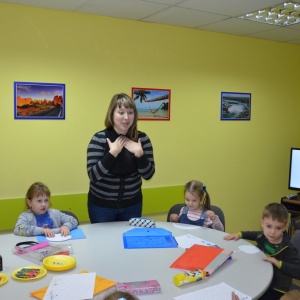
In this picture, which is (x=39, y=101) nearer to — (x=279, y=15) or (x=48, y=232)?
(x=48, y=232)

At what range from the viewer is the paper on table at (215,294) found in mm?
1672

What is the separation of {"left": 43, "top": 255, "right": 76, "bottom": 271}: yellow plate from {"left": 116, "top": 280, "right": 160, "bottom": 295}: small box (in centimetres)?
31

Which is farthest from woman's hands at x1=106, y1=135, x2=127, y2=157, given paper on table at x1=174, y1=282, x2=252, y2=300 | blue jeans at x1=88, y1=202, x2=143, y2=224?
paper on table at x1=174, y1=282, x2=252, y2=300

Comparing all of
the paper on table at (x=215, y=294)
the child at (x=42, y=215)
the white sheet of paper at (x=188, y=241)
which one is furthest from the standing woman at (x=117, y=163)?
the paper on table at (x=215, y=294)

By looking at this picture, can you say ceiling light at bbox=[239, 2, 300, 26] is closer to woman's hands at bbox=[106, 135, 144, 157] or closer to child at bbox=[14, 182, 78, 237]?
woman's hands at bbox=[106, 135, 144, 157]

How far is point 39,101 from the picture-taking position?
11.6ft

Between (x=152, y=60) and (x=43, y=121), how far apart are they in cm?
134

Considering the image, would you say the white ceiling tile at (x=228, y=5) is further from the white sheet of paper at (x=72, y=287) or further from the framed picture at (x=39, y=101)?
the white sheet of paper at (x=72, y=287)

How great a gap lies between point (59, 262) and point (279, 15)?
3.26 metres

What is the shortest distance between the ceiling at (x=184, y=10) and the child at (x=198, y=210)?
1.63 m

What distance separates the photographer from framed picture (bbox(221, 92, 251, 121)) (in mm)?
4613

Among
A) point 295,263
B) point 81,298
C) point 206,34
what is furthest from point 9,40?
point 295,263

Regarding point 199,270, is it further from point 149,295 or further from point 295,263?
point 295,263

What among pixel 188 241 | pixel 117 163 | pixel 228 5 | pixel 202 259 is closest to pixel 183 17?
pixel 228 5
